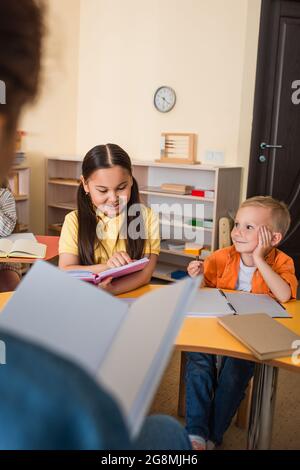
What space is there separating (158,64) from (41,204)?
1.84 meters

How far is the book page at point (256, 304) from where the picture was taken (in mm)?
1466

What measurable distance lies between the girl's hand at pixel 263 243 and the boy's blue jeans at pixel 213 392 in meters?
0.42

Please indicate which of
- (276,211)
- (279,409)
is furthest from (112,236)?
(279,409)

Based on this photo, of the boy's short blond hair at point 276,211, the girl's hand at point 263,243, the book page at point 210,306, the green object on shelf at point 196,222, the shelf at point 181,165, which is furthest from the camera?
the green object on shelf at point 196,222

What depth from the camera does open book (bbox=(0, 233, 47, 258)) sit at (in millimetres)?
2199

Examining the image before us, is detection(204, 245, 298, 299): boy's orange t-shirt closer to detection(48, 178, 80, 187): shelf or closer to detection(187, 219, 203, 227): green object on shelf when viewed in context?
detection(187, 219, 203, 227): green object on shelf

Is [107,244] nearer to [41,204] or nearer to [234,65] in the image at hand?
[234,65]

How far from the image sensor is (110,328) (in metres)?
0.51

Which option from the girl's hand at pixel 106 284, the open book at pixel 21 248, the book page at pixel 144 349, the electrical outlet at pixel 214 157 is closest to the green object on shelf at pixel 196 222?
the electrical outlet at pixel 214 157

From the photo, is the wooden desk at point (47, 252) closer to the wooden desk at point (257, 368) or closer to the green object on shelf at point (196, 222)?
the wooden desk at point (257, 368)

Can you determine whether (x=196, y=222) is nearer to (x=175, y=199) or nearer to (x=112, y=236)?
(x=175, y=199)

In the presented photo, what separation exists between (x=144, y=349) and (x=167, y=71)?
403cm

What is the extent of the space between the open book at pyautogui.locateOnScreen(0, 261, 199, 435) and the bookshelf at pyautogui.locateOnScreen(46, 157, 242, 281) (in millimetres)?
3101

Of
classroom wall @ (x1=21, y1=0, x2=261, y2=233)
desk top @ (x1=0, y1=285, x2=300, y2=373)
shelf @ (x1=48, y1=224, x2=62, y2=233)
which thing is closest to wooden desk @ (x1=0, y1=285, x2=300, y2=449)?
desk top @ (x1=0, y1=285, x2=300, y2=373)
